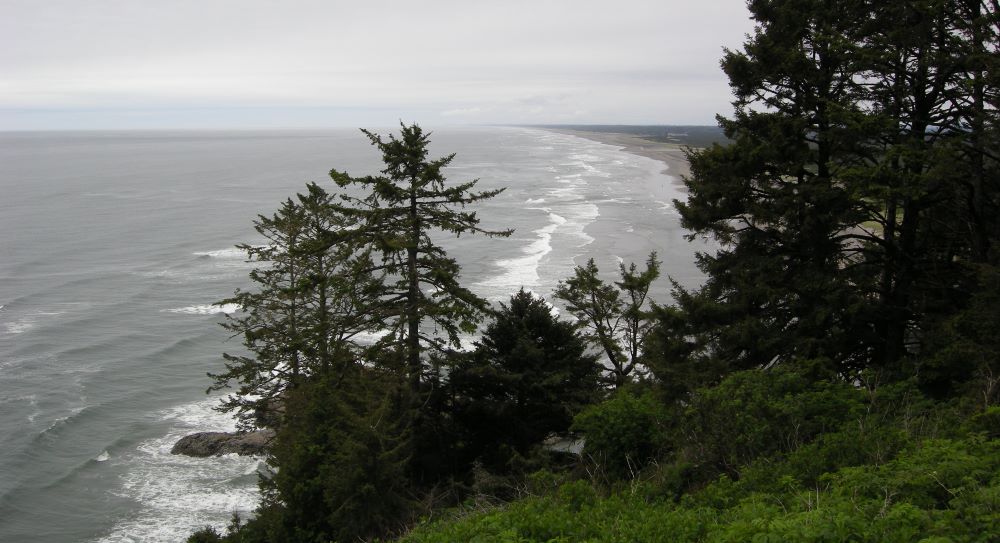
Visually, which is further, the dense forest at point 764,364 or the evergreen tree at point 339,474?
the evergreen tree at point 339,474

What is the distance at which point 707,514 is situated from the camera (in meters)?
7.65

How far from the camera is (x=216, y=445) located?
26219mm

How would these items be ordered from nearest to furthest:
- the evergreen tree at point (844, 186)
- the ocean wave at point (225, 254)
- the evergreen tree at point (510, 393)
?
the evergreen tree at point (844, 186) → the evergreen tree at point (510, 393) → the ocean wave at point (225, 254)

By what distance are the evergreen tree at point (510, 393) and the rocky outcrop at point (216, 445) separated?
Result: 12.0 metres

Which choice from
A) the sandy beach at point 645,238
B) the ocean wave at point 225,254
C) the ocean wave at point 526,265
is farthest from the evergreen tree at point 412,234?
the ocean wave at point 225,254

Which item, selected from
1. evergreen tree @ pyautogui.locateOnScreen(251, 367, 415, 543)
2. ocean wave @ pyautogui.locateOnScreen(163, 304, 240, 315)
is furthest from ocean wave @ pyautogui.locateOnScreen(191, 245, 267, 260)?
evergreen tree @ pyautogui.locateOnScreen(251, 367, 415, 543)

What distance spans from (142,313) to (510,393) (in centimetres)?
2997

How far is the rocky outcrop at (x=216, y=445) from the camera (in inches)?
1024

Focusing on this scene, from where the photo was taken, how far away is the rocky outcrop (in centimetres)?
2600

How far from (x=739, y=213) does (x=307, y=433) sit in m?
10.1

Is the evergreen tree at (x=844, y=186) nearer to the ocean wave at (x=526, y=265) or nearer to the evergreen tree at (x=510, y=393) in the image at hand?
the evergreen tree at (x=510, y=393)

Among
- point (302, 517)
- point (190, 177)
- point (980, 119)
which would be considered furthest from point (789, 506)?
point (190, 177)

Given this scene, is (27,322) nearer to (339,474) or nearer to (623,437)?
(339,474)

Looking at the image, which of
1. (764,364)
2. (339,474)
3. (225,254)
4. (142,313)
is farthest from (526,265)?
(339,474)
